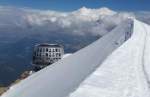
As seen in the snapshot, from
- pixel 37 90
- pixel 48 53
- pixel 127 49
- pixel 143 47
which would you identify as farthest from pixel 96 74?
pixel 48 53

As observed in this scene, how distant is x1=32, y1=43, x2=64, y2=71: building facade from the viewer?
93981 millimetres

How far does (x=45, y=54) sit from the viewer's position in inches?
3829

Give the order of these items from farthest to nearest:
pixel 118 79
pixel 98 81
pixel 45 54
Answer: pixel 45 54
pixel 118 79
pixel 98 81

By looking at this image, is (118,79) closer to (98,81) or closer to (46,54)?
(98,81)

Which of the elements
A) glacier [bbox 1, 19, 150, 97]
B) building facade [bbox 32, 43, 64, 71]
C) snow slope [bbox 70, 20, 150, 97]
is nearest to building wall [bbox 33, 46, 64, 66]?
building facade [bbox 32, 43, 64, 71]

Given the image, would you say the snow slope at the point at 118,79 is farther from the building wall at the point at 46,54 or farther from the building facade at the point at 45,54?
the building wall at the point at 46,54

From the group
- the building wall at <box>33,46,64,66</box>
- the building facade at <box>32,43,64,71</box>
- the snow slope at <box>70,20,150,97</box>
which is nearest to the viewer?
the snow slope at <box>70,20,150,97</box>

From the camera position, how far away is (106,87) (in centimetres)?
504

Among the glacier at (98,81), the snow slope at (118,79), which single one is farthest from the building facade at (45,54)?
the snow slope at (118,79)

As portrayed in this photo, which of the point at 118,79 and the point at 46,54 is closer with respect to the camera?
the point at 118,79

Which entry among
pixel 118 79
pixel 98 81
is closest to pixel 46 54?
pixel 118 79

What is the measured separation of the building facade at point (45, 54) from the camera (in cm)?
9398

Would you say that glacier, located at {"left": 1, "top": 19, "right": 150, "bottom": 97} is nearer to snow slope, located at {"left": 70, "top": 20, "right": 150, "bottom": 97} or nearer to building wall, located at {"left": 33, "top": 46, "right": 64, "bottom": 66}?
snow slope, located at {"left": 70, "top": 20, "right": 150, "bottom": 97}

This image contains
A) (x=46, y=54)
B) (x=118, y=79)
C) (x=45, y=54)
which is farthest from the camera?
(x=45, y=54)
